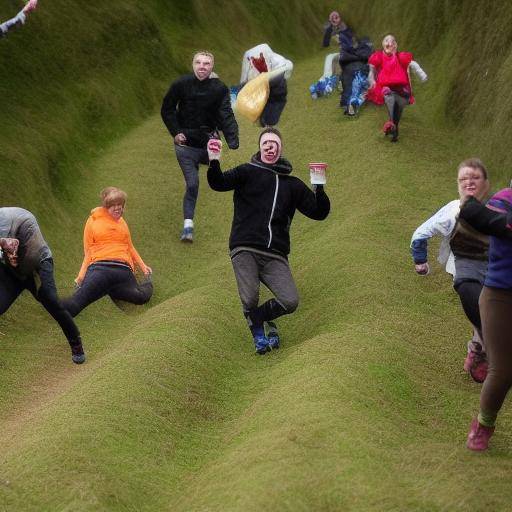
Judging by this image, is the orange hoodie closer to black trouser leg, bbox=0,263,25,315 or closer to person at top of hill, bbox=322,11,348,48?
black trouser leg, bbox=0,263,25,315

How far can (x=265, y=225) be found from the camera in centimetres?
1084

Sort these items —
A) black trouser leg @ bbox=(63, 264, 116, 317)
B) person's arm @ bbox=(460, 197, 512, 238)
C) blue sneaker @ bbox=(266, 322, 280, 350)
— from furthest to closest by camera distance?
black trouser leg @ bbox=(63, 264, 116, 317) < blue sneaker @ bbox=(266, 322, 280, 350) < person's arm @ bbox=(460, 197, 512, 238)

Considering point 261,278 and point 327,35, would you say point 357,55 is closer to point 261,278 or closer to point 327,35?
point 327,35

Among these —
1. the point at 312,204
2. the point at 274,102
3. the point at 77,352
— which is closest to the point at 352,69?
the point at 274,102

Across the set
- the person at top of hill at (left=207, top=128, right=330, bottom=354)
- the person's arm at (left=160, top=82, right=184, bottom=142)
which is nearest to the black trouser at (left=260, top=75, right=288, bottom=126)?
the person's arm at (left=160, top=82, right=184, bottom=142)

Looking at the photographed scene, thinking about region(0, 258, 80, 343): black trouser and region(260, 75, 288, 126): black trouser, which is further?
region(260, 75, 288, 126): black trouser

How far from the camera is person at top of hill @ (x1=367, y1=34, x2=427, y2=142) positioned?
59.7 feet

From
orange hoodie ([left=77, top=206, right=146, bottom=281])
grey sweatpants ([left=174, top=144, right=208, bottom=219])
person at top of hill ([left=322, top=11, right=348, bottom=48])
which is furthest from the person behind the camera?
person at top of hill ([left=322, top=11, right=348, bottom=48])

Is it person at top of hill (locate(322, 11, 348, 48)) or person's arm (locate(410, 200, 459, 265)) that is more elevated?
person's arm (locate(410, 200, 459, 265))

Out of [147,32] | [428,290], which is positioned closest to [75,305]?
[428,290]

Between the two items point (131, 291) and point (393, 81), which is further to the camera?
point (393, 81)

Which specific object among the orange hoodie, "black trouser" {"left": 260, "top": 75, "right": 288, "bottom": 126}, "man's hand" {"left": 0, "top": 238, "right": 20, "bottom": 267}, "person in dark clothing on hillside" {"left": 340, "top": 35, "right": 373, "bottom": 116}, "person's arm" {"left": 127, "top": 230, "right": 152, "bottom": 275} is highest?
"man's hand" {"left": 0, "top": 238, "right": 20, "bottom": 267}

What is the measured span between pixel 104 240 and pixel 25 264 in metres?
2.12

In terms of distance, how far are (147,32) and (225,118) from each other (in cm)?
875
